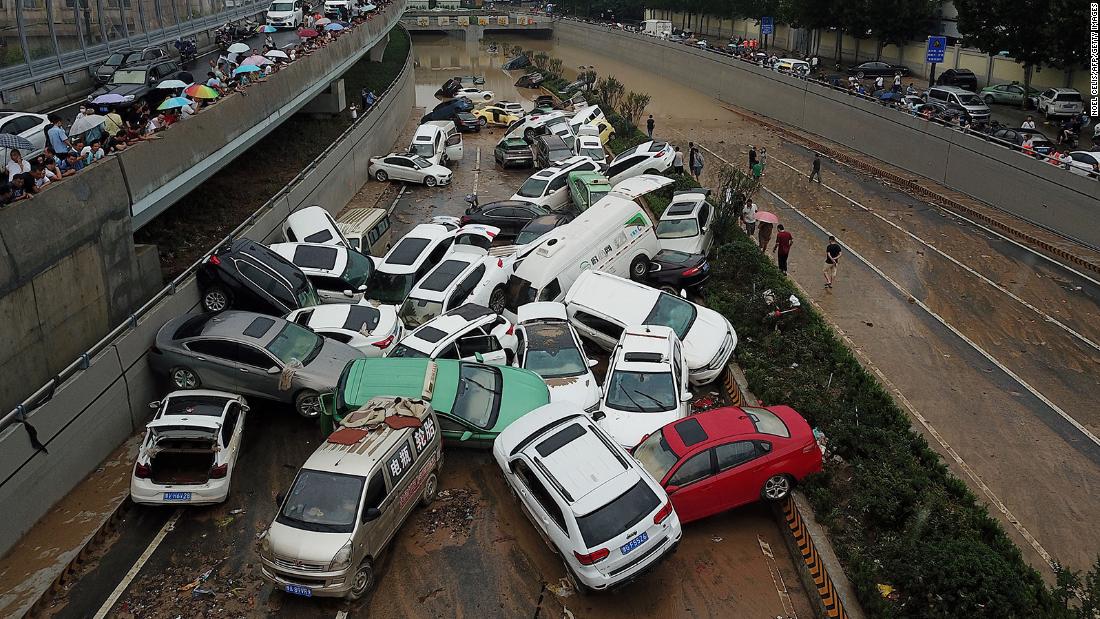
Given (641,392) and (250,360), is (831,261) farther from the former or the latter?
(250,360)

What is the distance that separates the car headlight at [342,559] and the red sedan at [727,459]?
4001 millimetres

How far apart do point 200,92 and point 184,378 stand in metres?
7.77

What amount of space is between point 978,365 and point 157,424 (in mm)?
14367

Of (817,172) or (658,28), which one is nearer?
(817,172)

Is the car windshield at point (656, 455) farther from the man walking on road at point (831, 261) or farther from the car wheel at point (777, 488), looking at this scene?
the man walking on road at point (831, 261)

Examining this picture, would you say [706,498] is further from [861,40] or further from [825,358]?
[861,40]

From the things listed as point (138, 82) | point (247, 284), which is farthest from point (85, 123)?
point (138, 82)

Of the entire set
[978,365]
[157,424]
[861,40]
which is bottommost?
[978,365]

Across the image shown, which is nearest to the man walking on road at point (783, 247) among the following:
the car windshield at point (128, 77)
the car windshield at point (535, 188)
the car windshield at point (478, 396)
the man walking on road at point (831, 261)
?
the man walking on road at point (831, 261)

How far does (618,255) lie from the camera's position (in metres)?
18.2

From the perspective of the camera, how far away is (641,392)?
1294cm

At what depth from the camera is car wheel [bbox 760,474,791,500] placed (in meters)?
11.0

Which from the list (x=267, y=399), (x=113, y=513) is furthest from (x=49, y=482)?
(x=267, y=399)

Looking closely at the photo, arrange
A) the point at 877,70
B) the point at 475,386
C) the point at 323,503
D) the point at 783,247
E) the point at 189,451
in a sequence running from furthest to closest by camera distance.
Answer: the point at 877,70, the point at 783,247, the point at 475,386, the point at 189,451, the point at 323,503
